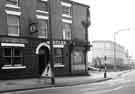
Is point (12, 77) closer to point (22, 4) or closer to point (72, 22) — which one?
point (22, 4)

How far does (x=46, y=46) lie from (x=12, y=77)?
17.8 ft

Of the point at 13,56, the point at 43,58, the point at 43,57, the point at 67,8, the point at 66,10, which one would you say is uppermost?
the point at 67,8

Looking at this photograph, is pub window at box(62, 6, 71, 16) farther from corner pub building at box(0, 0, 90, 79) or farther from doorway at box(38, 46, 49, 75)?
doorway at box(38, 46, 49, 75)

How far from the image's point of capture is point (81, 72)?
27.4 m

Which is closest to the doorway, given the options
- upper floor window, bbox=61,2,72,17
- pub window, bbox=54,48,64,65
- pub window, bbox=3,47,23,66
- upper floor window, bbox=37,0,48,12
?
pub window, bbox=54,48,64,65

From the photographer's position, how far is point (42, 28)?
926 inches

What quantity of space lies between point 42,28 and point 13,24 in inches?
152

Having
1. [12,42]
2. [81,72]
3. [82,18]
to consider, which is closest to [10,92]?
[12,42]

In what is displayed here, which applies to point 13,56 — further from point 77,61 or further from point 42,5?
point 77,61

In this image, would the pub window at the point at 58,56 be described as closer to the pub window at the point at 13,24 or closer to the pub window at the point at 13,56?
the pub window at the point at 13,56

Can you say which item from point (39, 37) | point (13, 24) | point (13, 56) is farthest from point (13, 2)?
point (13, 56)

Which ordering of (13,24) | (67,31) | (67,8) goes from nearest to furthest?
(13,24) → (67,31) → (67,8)

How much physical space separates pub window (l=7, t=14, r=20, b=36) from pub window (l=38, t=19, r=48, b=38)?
9.37 feet

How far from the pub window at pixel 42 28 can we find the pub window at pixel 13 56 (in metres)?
3.50
